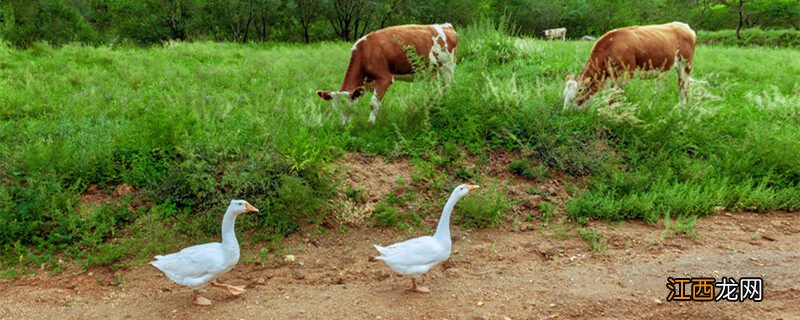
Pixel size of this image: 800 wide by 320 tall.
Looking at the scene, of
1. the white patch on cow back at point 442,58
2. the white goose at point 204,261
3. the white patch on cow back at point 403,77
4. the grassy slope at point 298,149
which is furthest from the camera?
the white patch on cow back at point 442,58

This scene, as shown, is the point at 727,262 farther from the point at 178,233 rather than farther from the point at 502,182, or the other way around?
the point at 178,233

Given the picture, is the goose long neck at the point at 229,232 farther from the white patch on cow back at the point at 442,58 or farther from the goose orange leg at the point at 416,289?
the white patch on cow back at the point at 442,58

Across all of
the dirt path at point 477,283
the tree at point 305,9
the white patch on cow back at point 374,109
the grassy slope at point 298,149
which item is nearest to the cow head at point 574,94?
the grassy slope at point 298,149

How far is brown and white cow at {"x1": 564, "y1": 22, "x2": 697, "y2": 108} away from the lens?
8133 millimetres

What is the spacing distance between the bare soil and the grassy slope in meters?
0.44

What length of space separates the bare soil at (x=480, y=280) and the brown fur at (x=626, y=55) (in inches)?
117

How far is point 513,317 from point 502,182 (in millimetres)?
2861

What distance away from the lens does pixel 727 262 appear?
5047 millimetres

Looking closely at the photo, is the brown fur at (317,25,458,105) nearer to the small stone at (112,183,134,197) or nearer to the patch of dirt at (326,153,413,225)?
the patch of dirt at (326,153,413,225)

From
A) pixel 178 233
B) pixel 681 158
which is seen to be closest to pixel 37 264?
pixel 178 233

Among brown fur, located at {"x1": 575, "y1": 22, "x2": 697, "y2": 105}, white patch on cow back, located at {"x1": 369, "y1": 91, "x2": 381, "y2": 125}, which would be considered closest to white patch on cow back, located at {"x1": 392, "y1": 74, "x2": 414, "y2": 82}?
white patch on cow back, located at {"x1": 369, "y1": 91, "x2": 381, "y2": 125}

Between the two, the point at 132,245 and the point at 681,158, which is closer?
the point at 132,245

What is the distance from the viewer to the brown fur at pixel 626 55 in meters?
8.24

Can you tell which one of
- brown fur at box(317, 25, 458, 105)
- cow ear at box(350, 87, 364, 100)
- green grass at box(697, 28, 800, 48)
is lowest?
green grass at box(697, 28, 800, 48)
